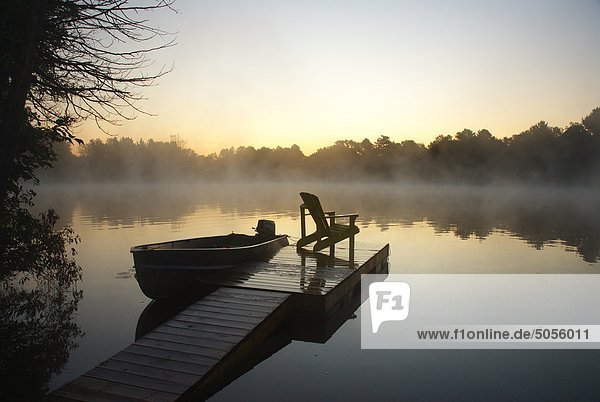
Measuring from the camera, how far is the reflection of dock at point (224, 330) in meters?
4.43

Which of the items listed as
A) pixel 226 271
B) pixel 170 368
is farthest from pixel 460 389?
pixel 226 271

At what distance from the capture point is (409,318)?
8.39 meters

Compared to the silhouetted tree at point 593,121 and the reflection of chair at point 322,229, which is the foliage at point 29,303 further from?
the silhouetted tree at point 593,121

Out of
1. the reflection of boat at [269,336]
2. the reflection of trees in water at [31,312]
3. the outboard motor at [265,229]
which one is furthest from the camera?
the outboard motor at [265,229]

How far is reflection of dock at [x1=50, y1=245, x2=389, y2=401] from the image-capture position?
4430mm

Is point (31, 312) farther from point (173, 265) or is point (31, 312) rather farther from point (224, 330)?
point (224, 330)

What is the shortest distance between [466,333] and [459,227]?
17390 millimetres

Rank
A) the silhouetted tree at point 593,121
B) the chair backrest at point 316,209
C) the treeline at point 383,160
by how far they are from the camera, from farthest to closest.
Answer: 1. the treeline at point 383,160
2. the silhouetted tree at point 593,121
3. the chair backrest at point 316,209

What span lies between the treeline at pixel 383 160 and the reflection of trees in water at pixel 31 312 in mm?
59600

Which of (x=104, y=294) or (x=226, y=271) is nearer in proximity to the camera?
(x=226, y=271)

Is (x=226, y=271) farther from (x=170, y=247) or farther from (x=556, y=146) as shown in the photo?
(x=556, y=146)

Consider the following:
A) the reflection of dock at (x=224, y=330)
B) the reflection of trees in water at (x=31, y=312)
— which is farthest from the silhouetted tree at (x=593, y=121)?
the reflection of trees in water at (x=31, y=312)

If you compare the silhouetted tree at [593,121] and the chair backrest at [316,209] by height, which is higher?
the silhouetted tree at [593,121]

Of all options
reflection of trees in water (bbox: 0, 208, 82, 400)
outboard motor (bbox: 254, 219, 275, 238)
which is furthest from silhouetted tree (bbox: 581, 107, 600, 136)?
reflection of trees in water (bbox: 0, 208, 82, 400)
